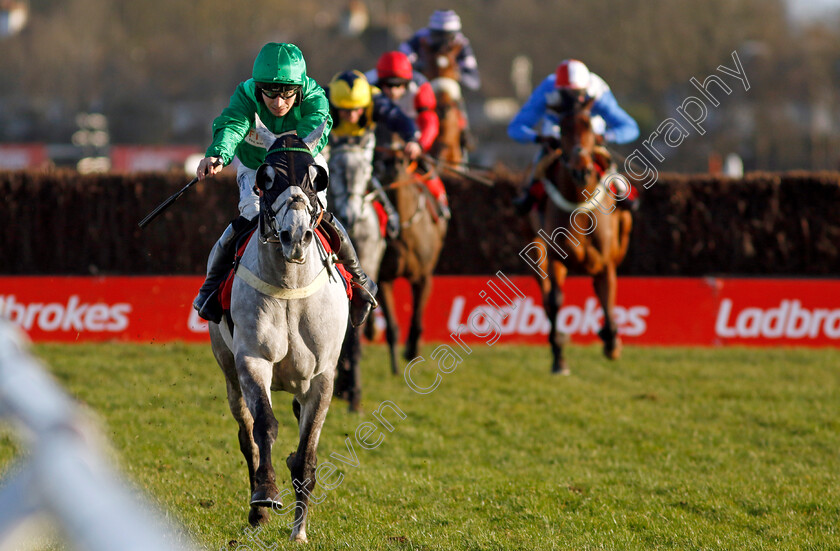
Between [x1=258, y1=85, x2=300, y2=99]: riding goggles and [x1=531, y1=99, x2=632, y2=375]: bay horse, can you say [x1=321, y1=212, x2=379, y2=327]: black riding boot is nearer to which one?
[x1=258, y1=85, x2=300, y2=99]: riding goggles

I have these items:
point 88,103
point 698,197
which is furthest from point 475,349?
point 88,103

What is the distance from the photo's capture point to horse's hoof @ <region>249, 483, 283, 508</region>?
4.31 metres

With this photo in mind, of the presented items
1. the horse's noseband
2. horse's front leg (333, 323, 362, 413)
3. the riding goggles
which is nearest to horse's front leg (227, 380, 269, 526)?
the horse's noseband

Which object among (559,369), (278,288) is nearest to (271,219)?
(278,288)

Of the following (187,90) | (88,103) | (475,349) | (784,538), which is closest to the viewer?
(784,538)

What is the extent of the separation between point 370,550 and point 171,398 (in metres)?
3.92

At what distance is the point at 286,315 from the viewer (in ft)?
14.8

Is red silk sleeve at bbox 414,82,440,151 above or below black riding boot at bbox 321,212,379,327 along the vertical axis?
above

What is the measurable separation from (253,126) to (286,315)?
1.09 m

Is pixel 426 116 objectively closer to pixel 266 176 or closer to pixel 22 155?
pixel 266 176

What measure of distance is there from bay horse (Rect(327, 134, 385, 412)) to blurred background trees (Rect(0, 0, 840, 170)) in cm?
2669

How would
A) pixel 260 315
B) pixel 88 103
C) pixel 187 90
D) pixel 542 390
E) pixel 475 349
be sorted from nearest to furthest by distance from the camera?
pixel 260 315 → pixel 542 390 → pixel 475 349 → pixel 88 103 → pixel 187 90

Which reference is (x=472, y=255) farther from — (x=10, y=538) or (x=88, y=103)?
(x=88, y=103)

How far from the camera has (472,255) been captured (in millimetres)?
12766
